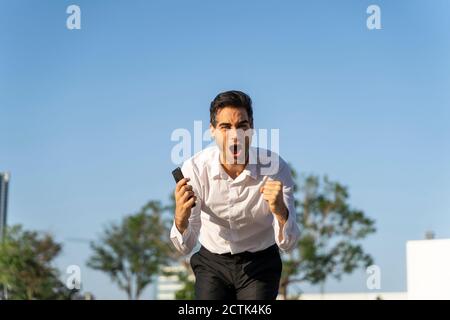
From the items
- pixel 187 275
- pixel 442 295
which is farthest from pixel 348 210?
pixel 442 295

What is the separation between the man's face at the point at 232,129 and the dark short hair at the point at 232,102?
2 centimetres

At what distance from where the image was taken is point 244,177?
3.88 meters

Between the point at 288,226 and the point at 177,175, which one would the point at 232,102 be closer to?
the point at 177,175

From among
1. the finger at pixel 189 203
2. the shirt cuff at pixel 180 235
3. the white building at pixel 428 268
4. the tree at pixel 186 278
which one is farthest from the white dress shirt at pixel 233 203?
the tree at pixel 186 278

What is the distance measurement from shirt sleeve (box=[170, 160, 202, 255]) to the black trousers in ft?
0.70

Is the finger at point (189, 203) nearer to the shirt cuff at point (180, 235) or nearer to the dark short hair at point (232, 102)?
the shirt cuff at point (180, 235)

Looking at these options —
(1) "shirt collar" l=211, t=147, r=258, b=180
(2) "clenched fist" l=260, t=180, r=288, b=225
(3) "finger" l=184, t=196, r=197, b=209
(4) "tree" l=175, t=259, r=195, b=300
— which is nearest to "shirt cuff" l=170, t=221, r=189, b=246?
(3) "finger" l=184, t=196, r=197, b=209

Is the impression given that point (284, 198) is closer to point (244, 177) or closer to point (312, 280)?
point (244, 177)

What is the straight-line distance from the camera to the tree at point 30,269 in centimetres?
3306

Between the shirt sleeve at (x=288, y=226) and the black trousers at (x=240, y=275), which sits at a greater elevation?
the shirt sleeve at (x=288, y=226)

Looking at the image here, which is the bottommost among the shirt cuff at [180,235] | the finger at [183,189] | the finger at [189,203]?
the shirt cuff at [180,235]

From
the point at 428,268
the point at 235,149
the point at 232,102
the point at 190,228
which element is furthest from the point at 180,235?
the point at 428,268
